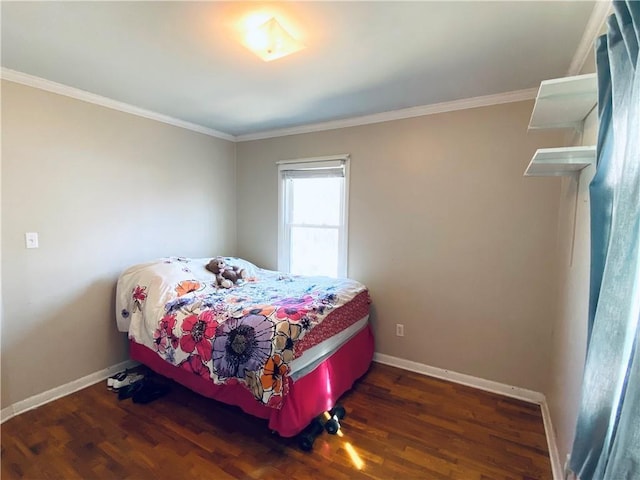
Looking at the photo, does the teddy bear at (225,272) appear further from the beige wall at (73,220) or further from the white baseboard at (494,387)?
the white baseboard at (494,387)

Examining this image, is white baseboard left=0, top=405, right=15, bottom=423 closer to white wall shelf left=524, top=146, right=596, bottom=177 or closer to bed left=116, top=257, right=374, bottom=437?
bed left=116, top=257, right=374, bottom=437

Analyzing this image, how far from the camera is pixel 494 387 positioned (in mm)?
2654

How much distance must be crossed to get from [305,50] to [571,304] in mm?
2187

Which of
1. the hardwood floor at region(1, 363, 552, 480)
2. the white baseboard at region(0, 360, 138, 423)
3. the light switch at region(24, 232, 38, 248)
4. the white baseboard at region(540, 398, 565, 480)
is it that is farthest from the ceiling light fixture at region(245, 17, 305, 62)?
the white baseboard at region(0, 360, 138, 423)

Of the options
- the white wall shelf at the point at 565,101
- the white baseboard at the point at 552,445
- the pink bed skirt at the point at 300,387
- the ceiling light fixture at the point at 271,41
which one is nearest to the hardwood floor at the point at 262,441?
the white baseboard at the point at 552,445

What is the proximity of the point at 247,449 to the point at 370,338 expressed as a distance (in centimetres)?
148

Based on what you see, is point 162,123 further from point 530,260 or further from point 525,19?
point 530,260

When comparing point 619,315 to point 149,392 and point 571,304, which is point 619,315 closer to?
point 571,304

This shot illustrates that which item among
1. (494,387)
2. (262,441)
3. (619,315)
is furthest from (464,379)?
(619,315)

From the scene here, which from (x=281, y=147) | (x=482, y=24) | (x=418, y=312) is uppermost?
(x=482, y=24)

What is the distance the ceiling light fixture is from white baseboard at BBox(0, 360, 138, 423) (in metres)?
2.95

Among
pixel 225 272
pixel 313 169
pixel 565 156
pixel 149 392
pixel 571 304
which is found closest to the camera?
pixel 565 156

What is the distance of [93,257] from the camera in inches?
106

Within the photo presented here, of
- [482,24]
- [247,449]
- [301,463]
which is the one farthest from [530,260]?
[247,449]
